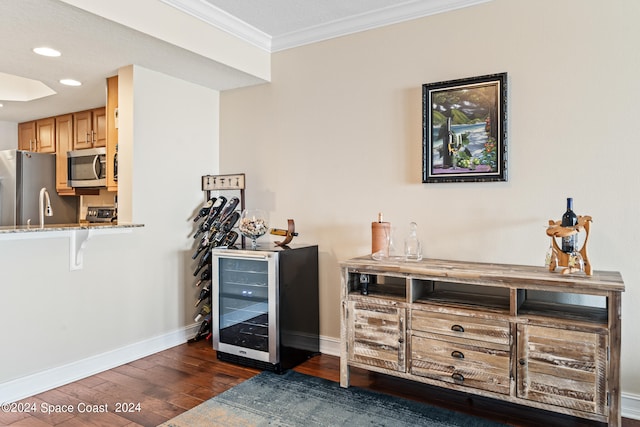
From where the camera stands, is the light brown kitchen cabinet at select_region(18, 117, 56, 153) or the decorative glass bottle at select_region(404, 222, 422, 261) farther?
the light brown kitchen cabinet at select_region(18, 117, 56, 153)

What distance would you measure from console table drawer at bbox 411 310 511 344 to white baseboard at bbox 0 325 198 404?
85.3 inches

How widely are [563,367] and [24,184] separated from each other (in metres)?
5.45

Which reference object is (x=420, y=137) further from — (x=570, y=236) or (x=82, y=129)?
(x=82, y=129)

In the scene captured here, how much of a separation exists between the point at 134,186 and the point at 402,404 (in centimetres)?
252

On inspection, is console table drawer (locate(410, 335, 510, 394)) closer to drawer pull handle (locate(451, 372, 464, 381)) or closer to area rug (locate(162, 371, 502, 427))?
drawer pull handle (locate(451, 372, 464, 381))

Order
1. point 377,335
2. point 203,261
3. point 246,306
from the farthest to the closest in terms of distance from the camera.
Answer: point 203,261 < point 246,306 < point 377,335

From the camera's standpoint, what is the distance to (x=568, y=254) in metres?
2.24

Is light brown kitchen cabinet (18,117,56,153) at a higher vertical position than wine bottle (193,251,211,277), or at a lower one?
higher

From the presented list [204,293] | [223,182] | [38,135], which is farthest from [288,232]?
[38,135]

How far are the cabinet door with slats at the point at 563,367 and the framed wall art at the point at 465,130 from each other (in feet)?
3.32

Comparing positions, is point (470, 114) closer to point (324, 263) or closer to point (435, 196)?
point (435, 196)

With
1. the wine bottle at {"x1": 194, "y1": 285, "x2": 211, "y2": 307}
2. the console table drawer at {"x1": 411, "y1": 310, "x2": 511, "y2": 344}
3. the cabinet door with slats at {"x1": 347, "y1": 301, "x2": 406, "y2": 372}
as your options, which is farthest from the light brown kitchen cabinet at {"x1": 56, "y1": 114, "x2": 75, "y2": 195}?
the console table drawer at {"x1": 411, "y1": 310, "x2": 511, "y2": 344}

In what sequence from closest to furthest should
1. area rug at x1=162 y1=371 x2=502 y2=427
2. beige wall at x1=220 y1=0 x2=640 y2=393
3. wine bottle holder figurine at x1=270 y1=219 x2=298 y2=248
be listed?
area rug at x1=162 y1=371 x2=502 y2=427 < beige wall at x1=220 y1=0 x2=640 y2=393 < wine bottle holder figurine at x1=270 y1=219 x2=298 y2=248

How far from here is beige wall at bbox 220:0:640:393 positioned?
2379 millimetres
